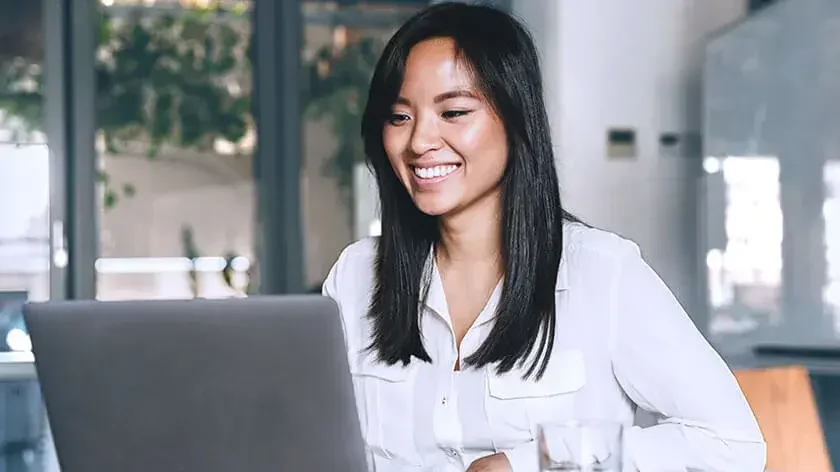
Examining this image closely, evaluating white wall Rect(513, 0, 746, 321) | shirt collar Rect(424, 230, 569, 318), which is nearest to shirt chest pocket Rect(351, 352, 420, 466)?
shirt collar Rect(424, 230, 569, 318)

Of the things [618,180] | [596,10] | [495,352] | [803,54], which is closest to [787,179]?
[803,54]

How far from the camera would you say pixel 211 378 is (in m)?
0.83

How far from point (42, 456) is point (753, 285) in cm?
253

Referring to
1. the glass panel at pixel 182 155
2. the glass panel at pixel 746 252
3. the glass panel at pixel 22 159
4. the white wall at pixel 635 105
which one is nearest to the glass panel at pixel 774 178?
A: the glass panel at pixel 746 252

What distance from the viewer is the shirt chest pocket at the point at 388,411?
1.34 m

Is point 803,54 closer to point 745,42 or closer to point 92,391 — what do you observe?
point 745,42

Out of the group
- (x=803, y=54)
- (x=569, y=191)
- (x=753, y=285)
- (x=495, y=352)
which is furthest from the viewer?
(x=569, y=191)

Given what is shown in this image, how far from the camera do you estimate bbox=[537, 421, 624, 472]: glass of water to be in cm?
79

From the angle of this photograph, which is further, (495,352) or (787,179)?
(787,179)

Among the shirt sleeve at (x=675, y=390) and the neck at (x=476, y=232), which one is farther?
the neck at (x=476, y=232)

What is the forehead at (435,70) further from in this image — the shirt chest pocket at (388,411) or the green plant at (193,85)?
the green plant at (193,85)

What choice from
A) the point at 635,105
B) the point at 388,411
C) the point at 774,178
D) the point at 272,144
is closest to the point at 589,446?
the point at 388,411

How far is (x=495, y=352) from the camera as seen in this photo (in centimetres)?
134

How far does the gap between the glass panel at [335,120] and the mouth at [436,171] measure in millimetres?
2825
